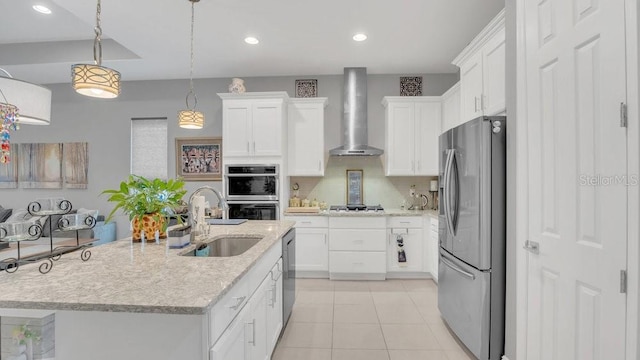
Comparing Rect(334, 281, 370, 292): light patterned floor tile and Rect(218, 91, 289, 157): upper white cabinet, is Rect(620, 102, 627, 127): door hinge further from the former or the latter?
Rect(218, 91, 289, 157): upper white cabinet

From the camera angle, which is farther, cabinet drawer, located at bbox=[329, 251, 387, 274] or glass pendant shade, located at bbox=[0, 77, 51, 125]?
cabinet drawer, located at bbox=[329, 251, 387, 274]

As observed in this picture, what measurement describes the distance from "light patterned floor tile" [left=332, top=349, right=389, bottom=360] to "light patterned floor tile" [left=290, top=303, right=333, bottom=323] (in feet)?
1.66

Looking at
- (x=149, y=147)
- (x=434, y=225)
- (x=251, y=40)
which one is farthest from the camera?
(x=149, y=147)

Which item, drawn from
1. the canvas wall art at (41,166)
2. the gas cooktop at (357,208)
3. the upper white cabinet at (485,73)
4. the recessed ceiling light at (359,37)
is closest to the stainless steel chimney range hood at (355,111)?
the gas cooktop at (357,208)

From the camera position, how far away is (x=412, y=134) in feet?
13.6

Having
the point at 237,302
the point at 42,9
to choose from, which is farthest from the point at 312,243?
the point at 42,9

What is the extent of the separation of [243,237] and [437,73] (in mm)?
3873

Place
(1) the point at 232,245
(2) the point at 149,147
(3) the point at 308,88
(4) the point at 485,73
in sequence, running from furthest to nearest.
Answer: (2) the point at 149,147 < (3) the point at 308,88 < (4) the point at 485,73 < (1) the point at 232,245

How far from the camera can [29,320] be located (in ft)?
3.29

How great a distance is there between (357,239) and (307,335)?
62.2 inches

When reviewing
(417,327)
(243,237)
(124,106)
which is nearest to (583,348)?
(417,327)

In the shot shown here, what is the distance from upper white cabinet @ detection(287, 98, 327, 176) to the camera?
4.18 m

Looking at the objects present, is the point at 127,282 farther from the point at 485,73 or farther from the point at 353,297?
the point at 485,73

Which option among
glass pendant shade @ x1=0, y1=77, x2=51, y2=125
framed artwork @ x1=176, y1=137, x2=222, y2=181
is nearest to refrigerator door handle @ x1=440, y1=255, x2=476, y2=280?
glass pendant shade @ x1=0, y1=77, x2=51, y2=125
